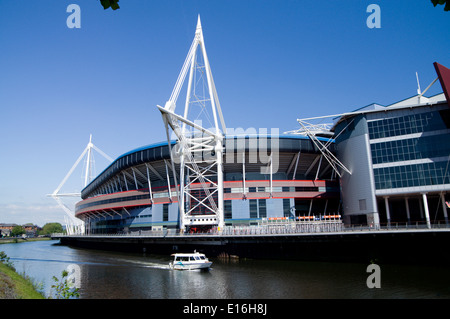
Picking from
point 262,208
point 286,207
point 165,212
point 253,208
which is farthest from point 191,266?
point 165,212

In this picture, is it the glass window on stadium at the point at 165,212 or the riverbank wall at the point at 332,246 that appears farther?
the glass window on stadium at the point at 165,212

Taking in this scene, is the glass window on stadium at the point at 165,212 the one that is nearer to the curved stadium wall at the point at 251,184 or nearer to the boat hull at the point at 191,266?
the curved stadium wall at the point at 251,184

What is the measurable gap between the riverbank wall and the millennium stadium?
0.52 ft

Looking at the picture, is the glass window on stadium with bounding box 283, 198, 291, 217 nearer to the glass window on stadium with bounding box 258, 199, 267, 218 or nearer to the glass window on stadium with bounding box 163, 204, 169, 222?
the glass window on stadium with bounding box 258, 199, 267, 218

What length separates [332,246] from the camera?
47594 mm

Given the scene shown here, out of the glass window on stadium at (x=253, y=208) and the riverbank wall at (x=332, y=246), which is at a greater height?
the glass window on stadium at (x=253, y=208)

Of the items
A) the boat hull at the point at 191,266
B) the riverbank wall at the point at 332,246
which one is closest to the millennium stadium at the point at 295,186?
the riverbank wall at the point at 332,246

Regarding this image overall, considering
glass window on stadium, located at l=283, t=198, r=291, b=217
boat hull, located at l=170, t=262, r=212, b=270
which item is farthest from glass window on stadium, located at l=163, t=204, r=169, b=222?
boat hull, located at l=170, t=262, r=212, b=270

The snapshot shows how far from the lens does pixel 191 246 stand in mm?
61188

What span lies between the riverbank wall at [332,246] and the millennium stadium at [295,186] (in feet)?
0.52

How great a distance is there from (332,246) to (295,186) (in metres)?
25.9

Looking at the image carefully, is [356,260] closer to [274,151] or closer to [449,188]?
[449,188]

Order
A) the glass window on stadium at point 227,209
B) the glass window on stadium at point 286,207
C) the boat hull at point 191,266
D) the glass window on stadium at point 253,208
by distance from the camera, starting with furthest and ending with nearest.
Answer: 1. the glass window on stadium at point 286,207
2. the glass window on stadium at point 227,209
3. the glass window on stadium at point 253,208
4. the boat hull at point 191,266

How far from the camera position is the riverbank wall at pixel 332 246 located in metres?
41.2
